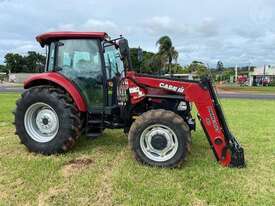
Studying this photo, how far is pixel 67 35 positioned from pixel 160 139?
2635 millimetres

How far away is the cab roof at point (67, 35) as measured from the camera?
20.8ft

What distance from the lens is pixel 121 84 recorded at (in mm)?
6652

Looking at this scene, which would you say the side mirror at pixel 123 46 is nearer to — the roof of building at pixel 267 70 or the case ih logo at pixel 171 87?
the case ih logo at pixel 171 87

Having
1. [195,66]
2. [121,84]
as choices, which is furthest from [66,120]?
[195,66]

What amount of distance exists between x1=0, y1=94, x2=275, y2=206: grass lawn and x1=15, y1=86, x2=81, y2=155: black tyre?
0.23 m

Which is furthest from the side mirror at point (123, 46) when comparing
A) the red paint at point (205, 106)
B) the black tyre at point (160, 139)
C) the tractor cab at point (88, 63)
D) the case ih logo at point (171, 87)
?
the black tyre at point (160, 139)

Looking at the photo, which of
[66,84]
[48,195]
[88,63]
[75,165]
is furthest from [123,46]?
[48,195]

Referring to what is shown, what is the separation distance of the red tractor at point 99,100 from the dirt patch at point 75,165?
41 cm

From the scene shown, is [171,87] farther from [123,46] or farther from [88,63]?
[88,63]

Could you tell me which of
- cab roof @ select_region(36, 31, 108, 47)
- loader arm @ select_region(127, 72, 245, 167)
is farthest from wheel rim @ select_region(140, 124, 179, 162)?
cab roof @ select_region(36, 31, 108, 47)

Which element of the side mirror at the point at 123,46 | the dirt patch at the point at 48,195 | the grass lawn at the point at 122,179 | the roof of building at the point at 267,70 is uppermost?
the roof of building at the point at 267,70

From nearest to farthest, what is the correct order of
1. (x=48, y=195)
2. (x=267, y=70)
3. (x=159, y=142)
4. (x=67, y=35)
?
(x=48, y=195), (x=159, y=142), (x=67, y=35), (x=267, y=70)

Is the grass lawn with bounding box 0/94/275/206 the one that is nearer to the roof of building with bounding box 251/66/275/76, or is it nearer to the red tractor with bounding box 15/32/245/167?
the red tractor with bounding box 15/32/245/167

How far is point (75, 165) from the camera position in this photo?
581 centimetres
